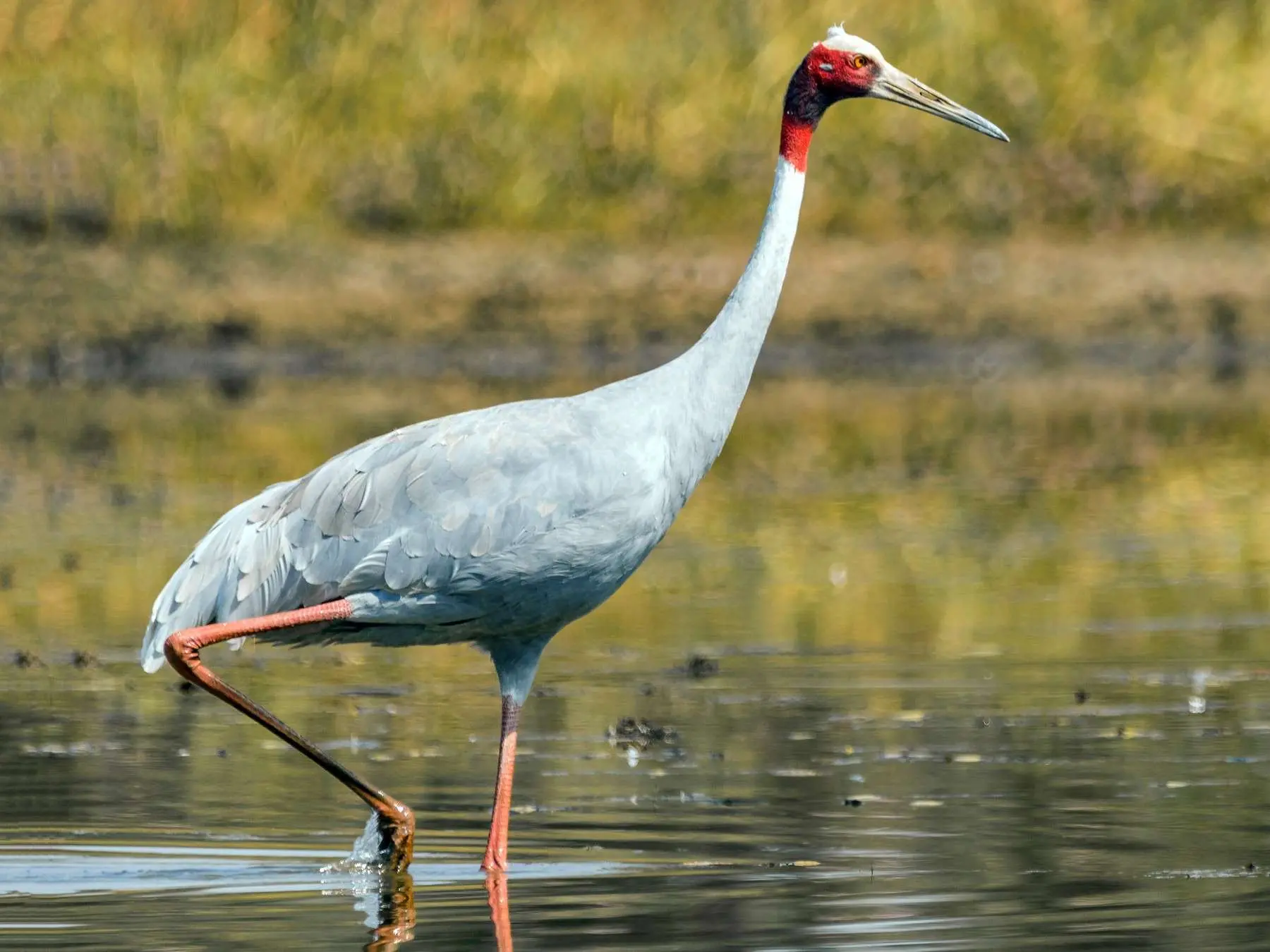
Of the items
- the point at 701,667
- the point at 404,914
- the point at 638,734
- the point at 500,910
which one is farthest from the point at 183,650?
the point at 701,667

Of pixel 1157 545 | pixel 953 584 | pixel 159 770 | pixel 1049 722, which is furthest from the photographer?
pixel 1157 545

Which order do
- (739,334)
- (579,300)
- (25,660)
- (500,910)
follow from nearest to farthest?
(500,910) < (739,334) < (25,660) < (579,300)

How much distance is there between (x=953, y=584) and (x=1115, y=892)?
6404 mm

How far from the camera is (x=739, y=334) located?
8336 mm

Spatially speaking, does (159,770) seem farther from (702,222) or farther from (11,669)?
(702,222)

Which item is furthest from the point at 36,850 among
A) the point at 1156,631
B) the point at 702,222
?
the point at 702,222

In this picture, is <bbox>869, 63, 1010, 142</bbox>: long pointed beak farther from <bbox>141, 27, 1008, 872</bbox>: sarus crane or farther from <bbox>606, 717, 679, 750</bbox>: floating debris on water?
<bbox>606, 717, 679, 750</bbox>: floating debris on water

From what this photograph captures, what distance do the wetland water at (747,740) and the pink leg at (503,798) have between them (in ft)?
0.28

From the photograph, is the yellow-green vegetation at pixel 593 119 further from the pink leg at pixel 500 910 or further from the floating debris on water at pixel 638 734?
the pink leg at pixel 500 910

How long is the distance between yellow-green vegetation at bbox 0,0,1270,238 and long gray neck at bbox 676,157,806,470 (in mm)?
19647

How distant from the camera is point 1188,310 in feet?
89.0

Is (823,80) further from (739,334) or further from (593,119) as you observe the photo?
(593,119)

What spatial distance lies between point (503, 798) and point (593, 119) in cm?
2091

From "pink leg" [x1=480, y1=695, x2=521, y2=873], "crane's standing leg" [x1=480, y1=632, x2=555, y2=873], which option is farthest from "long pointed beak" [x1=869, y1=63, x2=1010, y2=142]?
"pink leg" [x1=480, y1=695, x2=521, y2=873]
